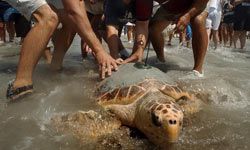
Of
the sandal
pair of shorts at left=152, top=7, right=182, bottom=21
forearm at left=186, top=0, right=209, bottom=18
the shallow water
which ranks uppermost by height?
forearm at left=186, top=0, right=209, bottom=18

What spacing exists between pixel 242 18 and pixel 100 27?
4721 millimetres

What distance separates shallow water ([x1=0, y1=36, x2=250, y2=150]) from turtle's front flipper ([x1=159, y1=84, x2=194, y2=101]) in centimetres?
18

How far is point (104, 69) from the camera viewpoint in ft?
10.3

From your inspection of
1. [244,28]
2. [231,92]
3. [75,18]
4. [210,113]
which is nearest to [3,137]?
[75,18]

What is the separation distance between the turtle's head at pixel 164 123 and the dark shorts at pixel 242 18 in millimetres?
7161

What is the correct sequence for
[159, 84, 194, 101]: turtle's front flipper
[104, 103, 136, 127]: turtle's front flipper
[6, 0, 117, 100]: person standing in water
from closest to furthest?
[104, 103, 136, 127]: turtle's front flipper, [159, 84, 194, 101]: turtle's front flipper, [6, 0, 117, 100]: person standing in water

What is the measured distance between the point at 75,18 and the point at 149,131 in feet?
3.96

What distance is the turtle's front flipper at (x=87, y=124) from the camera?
2.60 meters

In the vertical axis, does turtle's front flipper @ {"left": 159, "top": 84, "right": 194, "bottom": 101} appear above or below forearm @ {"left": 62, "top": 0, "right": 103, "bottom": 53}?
below

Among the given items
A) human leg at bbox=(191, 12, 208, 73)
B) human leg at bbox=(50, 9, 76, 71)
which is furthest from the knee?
human leg at bbox=(191, 12, 208, 73)

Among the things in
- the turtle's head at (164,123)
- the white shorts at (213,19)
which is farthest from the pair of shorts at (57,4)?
the white shorts at (213,19)

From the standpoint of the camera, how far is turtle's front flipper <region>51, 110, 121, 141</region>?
2.60 meters

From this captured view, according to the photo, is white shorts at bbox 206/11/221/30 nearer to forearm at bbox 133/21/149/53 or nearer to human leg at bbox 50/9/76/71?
human leg at bbox 50/9/76/71

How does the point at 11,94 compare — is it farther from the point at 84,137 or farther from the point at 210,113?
the point at 210,113
